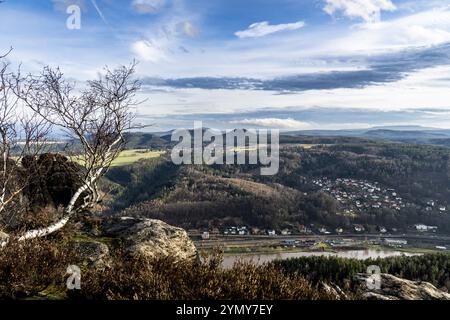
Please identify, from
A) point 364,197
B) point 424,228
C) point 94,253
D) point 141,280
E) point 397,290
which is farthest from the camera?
point 364,197

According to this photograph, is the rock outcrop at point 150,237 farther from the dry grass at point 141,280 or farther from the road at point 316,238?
the road at point 316,238

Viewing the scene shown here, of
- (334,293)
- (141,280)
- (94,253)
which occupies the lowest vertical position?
(334,293)

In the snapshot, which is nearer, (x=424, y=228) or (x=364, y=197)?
(x=424, y=228)

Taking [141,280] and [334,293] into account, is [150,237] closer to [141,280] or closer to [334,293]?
[141,280]

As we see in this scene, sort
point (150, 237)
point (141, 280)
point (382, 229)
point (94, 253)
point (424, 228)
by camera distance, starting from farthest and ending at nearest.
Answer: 1. point (382, 229)
2. point (424, 228)
3. point (150, 237)
4. point (94, 253)
5. point (141, 280)

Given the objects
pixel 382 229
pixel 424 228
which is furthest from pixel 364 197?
pixel 424 228

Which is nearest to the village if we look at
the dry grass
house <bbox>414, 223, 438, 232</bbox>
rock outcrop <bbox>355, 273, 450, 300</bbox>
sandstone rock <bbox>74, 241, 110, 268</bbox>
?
house <bbox>414, 223, 438, 232</bbox>

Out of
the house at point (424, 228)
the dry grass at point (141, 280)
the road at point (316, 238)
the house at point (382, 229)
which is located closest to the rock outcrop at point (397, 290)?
the dry grass at point (141, 280)
